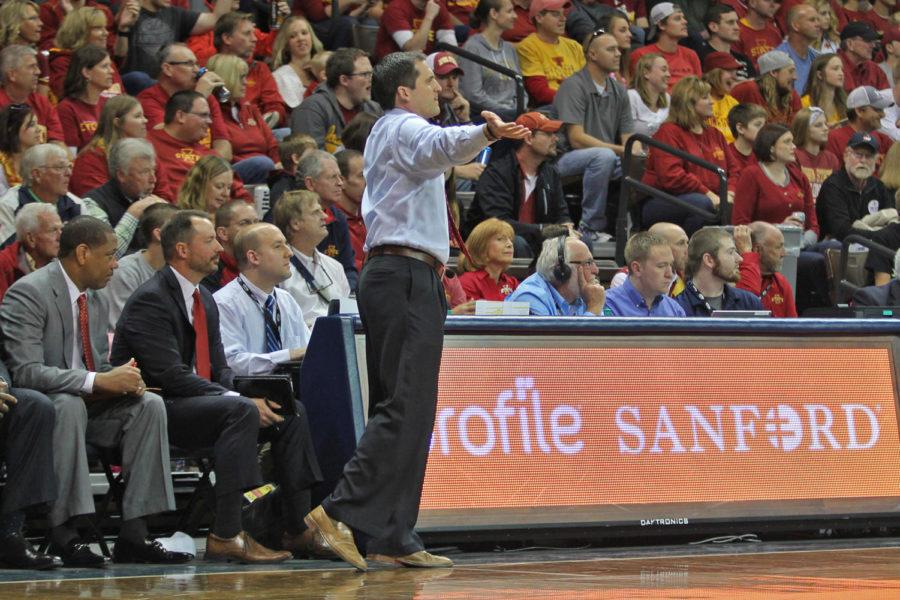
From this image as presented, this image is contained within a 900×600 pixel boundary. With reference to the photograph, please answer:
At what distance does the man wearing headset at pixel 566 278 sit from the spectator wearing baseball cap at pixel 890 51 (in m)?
9.74

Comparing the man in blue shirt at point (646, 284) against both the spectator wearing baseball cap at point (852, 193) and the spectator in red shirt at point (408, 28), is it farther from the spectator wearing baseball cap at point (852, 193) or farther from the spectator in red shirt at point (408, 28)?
the spectator in red shirt at point (408, 28)

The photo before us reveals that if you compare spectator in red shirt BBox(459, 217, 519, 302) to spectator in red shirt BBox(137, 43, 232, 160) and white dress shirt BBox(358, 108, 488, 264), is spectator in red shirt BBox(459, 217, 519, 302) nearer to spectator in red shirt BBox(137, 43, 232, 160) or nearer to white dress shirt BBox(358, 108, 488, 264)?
spectator in red shirt BBox(137, 43, 232, 160)

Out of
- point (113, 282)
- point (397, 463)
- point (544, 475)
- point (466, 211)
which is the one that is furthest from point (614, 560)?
point (466, 211)

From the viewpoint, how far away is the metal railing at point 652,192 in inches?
509

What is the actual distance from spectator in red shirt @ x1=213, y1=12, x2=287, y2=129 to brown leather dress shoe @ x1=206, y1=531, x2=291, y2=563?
6026 mm

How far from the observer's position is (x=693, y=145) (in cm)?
1405

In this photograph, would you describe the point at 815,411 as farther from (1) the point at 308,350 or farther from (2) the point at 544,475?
(1) the point at 308,350

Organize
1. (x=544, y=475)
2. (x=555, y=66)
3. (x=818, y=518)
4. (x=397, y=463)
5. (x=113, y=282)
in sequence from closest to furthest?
(x=397, y=463) < (x=544, y=475) < (x=818, y=518) < (x=113, y=282) < (x=555, y=66)

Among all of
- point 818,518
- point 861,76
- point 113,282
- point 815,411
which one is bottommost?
point 818,518

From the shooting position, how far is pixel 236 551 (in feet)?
23.3

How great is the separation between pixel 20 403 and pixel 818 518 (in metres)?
3.99

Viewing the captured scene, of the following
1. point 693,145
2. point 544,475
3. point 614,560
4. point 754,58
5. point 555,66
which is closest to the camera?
point 614,560

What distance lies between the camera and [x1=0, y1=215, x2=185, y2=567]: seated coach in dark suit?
6.85m

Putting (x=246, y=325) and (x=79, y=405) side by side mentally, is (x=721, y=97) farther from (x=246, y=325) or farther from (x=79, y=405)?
(x=79, y=405)
